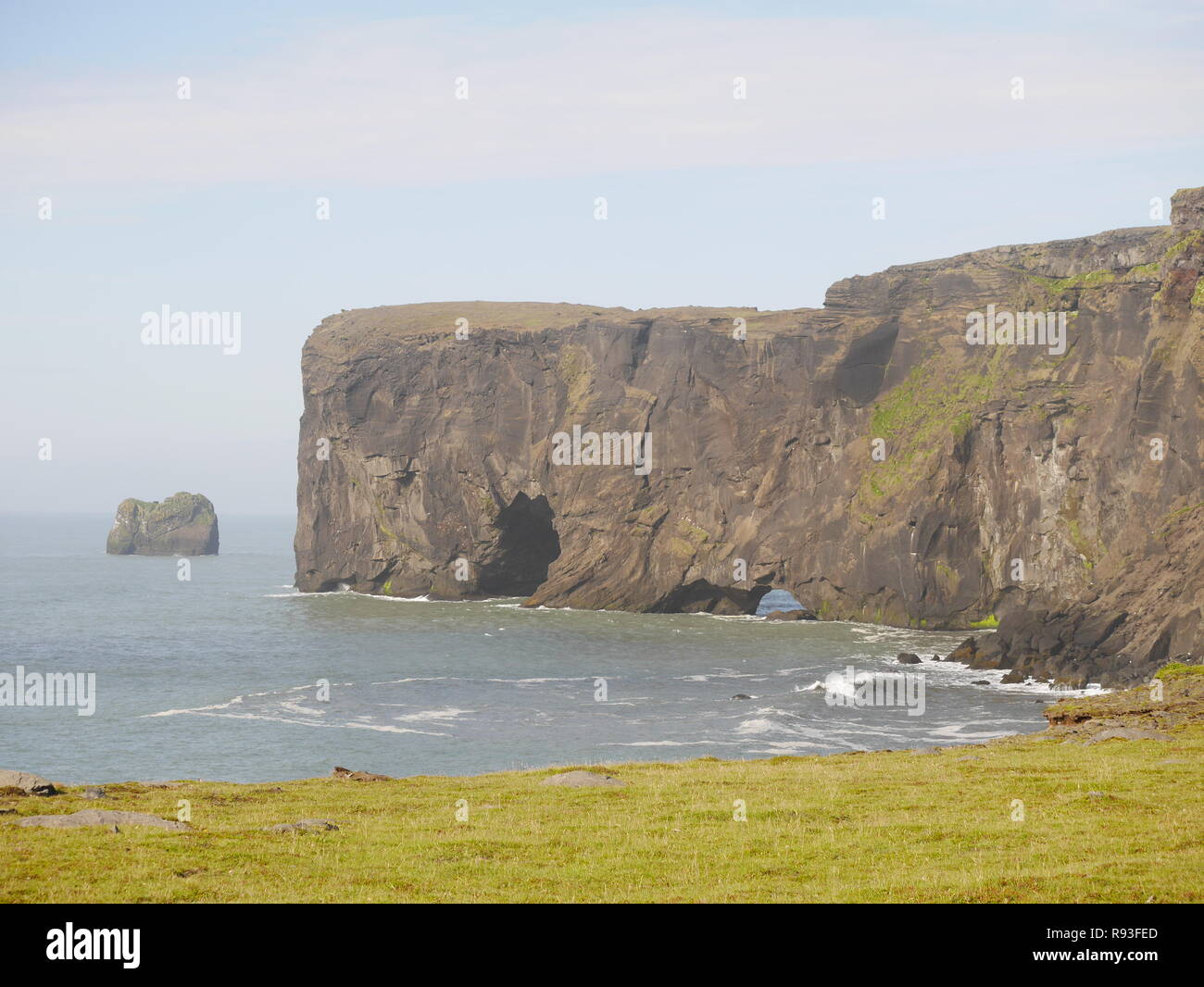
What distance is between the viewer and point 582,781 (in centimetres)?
3572

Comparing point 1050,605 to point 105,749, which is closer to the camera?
point 105,749

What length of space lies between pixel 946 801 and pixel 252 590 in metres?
156

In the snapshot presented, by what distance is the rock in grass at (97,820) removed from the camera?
26.6 m

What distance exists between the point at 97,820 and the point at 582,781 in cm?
1354

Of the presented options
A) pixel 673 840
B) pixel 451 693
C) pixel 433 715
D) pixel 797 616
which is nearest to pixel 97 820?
pixel 673 840

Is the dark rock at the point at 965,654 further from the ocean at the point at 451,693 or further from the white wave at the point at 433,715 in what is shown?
the white wave at the point at 433,715

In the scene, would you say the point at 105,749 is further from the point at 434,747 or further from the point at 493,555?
the point at 493,555

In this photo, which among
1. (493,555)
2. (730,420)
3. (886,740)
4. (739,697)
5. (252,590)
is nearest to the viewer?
(886,740)

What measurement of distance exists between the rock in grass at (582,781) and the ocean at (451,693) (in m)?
22.8

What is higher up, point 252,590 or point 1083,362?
point 1083,362

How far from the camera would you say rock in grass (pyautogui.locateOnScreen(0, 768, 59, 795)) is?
3197 centimetres

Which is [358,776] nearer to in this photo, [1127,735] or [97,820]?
[97,820]
